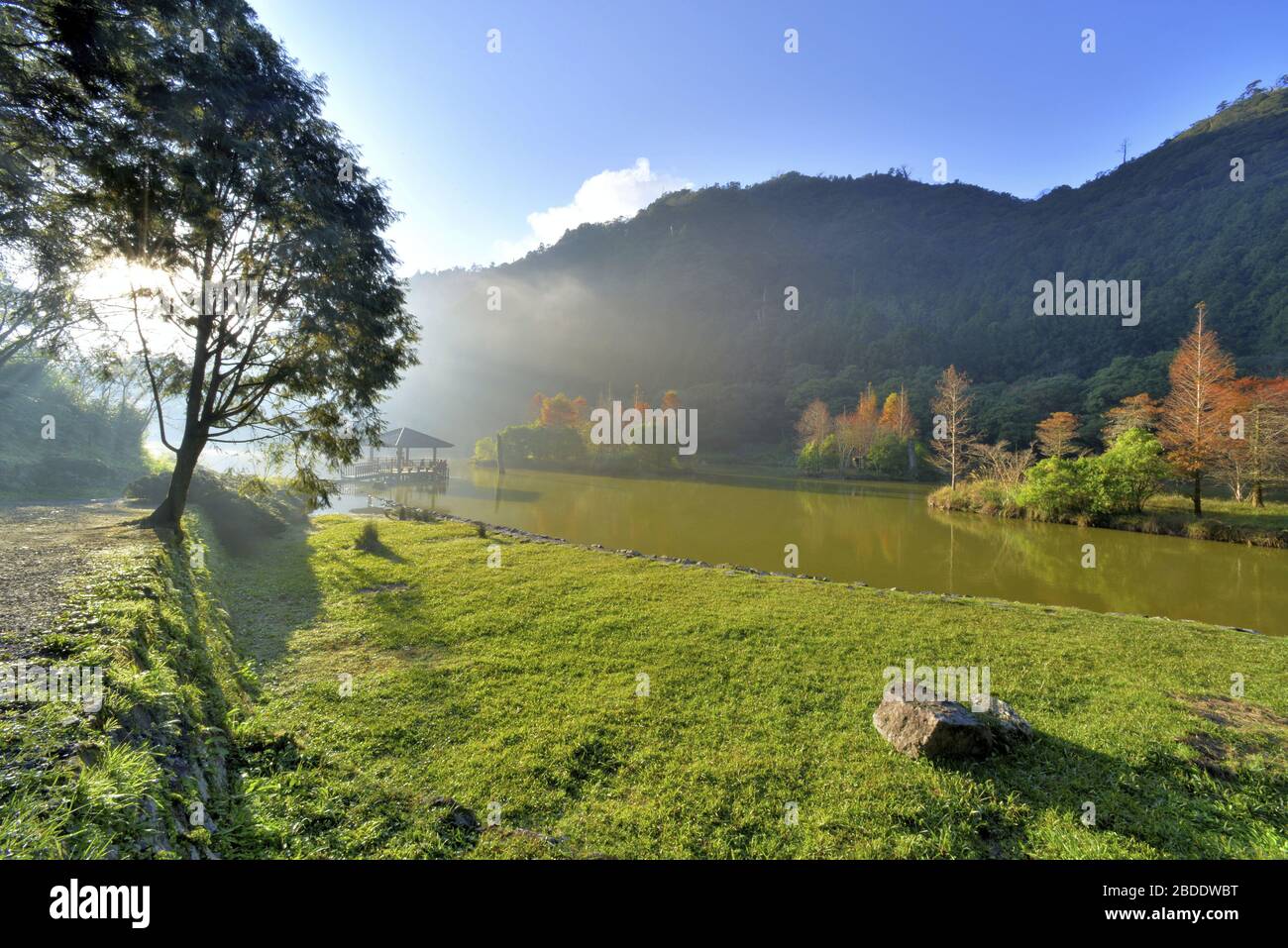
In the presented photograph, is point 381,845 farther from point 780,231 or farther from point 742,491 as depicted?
point 780,231

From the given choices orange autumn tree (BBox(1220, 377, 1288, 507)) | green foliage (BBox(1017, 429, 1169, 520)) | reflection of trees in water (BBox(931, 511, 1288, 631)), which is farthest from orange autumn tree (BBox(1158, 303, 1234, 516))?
reflection of trees in water (BBox(931, 511, 1288, 631))

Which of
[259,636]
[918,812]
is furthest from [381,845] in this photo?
[259,636]

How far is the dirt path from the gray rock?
571cm

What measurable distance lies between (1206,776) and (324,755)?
602 centimetres

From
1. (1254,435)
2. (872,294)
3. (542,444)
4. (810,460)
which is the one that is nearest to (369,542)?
(1254,435)

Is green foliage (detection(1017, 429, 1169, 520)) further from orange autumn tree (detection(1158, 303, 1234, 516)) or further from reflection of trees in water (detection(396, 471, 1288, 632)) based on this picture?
reflection of trees in water (detection(396, 471, 1288, 632))

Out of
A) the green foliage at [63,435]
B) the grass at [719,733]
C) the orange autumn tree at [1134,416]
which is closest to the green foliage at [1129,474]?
the orange autumn tree at [1134,416]

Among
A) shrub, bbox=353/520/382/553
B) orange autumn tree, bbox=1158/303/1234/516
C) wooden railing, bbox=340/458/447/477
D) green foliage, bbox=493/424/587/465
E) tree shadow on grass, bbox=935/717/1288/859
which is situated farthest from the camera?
green foliage, bbox=493/424/587/465

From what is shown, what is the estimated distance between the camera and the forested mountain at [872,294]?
156 ft

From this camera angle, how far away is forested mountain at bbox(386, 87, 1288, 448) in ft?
156

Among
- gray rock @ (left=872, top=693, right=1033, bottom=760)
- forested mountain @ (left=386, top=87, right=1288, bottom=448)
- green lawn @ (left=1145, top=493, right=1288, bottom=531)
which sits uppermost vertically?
forested mountain @ (left=386, top=87, right=1288, bottom=448)

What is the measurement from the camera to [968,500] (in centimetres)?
2042
